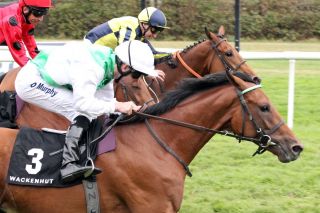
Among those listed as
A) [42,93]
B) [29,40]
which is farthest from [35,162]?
[29,40]

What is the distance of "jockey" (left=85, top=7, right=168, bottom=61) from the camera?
6.47m

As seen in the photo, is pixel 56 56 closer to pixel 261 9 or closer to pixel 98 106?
pixel 98 106

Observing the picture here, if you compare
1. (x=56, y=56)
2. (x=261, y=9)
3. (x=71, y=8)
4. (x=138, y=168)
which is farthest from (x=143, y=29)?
(x=261, y=9)

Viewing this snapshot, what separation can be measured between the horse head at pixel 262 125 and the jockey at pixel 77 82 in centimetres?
62

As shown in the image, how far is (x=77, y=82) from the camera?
393 centimetres

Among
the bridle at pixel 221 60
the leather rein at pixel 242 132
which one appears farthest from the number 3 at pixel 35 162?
the bridle at pixel 221 60

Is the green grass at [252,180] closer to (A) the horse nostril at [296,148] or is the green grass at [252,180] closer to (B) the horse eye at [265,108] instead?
(A) the horse nostril at [296,148]

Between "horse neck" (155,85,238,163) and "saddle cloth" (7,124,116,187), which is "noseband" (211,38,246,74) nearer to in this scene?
"horse neck" (155,85,238,163)

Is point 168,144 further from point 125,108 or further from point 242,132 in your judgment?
point 242,132

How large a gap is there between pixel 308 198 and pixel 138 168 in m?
2.42

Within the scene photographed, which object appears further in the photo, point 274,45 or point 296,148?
point 274,45

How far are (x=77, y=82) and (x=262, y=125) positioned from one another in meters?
1.16

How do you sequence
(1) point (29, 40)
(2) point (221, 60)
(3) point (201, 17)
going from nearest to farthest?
1. (1) point (29, 40)
2. (2) point (221, 60)
3. (3) point (201, 17)

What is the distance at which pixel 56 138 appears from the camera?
13.5ft
